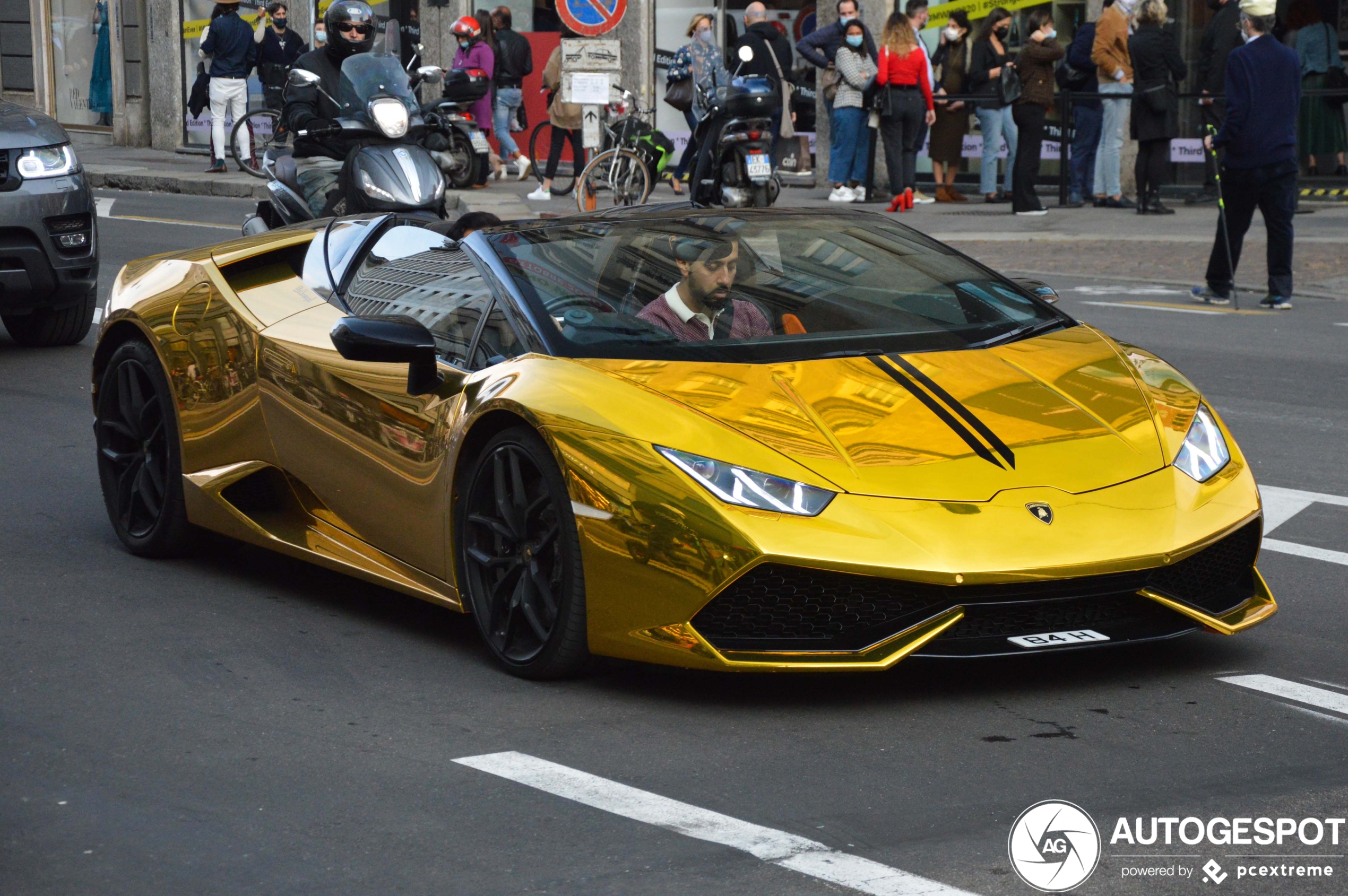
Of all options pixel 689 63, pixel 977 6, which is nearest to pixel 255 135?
pixel 689 63

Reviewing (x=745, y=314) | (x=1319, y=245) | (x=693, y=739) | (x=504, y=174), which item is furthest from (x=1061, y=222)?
(x=693, y=739)

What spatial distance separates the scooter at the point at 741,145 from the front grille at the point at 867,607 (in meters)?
12.5


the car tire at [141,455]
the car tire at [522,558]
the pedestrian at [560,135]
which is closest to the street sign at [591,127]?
the pedestrian at [560,135]

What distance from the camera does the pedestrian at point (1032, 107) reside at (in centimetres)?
1900

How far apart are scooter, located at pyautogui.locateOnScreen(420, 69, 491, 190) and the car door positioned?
4.40 m

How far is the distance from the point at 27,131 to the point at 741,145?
24.3 feet

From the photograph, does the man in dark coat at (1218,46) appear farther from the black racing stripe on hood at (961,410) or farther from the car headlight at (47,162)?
the black racing stripe on hood at (961,410)

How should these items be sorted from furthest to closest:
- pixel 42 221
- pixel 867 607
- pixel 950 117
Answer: pixel 950 117, pixel 42 221, pixel 867 607

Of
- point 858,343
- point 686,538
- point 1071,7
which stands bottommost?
point 686,538

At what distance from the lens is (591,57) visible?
65.1ft

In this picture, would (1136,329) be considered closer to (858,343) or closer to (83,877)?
(858,343)

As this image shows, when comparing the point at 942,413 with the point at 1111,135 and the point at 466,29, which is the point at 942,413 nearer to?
the point at 1111,135

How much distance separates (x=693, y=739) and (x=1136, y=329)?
800 cm

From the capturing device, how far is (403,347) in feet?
17.4
